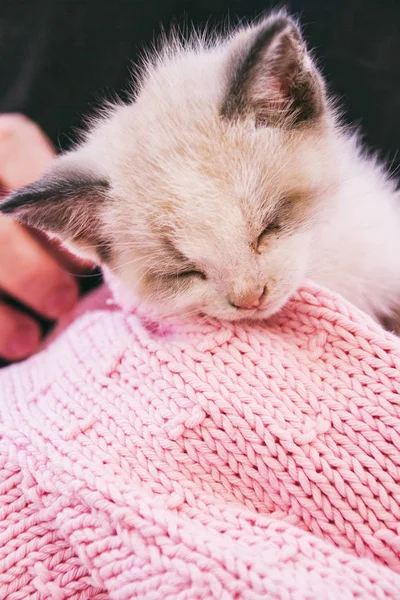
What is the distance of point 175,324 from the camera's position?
854mm

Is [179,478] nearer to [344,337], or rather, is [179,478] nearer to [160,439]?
[160,439]

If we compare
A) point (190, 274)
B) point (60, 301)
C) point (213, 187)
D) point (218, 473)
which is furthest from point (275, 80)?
point (60, 301)

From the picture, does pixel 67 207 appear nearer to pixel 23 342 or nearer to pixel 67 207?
pixel 67 207

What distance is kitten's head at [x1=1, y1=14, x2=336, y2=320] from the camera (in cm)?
78

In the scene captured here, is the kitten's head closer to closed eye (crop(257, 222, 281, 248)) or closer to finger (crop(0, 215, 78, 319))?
closed eye (crop(257, 222, 281, 248))

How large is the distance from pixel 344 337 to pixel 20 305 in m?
0.83

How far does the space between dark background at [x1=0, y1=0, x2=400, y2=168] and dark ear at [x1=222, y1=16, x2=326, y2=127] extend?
45 centimetres

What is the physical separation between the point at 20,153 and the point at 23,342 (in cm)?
48

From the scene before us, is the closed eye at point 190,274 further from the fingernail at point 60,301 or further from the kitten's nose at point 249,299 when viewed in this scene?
the fingernail at point 60,301

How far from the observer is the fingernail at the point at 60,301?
1.22 m

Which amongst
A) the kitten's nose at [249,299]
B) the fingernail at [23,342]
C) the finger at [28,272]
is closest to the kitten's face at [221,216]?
the kitten's nose at [249,299]

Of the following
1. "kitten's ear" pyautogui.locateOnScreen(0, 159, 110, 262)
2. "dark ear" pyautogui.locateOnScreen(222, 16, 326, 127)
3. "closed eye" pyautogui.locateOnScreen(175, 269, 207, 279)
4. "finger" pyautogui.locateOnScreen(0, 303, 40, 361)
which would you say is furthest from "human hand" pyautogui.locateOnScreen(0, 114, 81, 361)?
"dark ear" pyautogui.locateOnScreen(222, 16, 326, 127)

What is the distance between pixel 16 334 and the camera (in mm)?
1189

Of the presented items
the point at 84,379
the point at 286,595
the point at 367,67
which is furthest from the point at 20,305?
the point at 367,67
